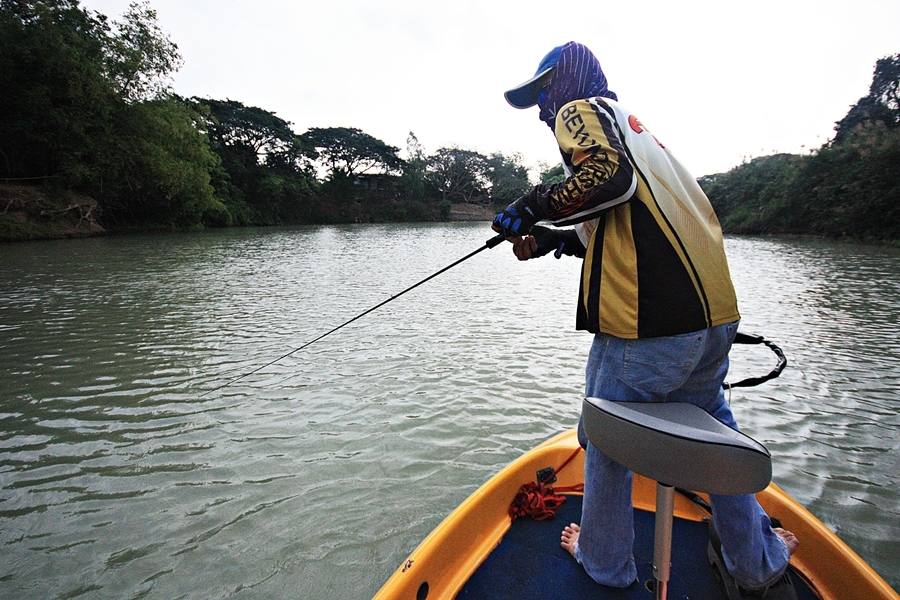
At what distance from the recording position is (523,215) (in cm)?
189

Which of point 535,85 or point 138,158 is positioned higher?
point 138,158

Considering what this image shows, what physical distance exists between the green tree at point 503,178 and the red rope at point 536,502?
270ft

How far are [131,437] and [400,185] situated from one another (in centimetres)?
7074

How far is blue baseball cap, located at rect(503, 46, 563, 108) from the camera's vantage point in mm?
1890

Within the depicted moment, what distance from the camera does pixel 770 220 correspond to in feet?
115

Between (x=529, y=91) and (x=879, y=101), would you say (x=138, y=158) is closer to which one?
(x=529, y=91)

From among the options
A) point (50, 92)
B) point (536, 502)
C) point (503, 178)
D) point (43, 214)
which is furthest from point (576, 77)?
point (503, 178)

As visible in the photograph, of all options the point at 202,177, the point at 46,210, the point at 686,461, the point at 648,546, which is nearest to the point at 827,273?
the point at 648,546

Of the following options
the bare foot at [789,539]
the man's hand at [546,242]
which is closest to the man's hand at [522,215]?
the man's hand at [546,242]

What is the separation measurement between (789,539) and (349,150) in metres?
70.7

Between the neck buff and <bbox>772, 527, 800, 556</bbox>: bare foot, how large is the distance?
6.64ft

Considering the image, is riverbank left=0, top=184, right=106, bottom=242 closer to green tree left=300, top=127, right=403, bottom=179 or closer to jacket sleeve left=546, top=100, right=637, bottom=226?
jacket sleeve left=546, top=100, right=637, bottom=226

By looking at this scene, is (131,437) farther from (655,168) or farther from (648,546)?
(655,168)

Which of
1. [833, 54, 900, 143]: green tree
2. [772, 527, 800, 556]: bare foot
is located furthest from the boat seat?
[833, 54, 900, 143]: green tree
